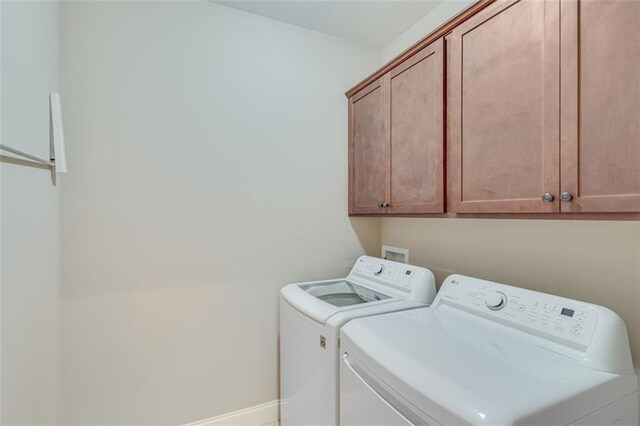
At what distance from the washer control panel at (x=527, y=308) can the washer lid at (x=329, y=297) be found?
1.09 feet

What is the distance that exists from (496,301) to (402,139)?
2.85ft

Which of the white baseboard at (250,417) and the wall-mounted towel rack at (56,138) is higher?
the wall-mounted towel rack at (56,138)

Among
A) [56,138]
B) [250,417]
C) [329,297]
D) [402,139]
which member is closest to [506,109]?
[402,139]

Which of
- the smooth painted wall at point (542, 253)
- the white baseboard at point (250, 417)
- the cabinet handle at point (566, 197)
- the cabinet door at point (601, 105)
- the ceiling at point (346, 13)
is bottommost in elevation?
the white baseboard at point (250, 417)

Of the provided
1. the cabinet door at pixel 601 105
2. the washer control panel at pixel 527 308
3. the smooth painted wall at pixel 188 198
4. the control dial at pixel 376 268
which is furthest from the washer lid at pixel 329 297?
the cabinet door at pixel 601 105

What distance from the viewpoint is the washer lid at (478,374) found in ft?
2.33

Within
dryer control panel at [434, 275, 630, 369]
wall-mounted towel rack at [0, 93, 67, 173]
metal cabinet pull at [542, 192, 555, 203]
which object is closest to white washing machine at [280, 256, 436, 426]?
dryer control panel at [434, 275, 630, 369]

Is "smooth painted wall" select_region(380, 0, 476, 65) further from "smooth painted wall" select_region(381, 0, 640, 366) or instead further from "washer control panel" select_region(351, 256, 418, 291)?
"washer control panel" select_region(351, 256, 418, 291)

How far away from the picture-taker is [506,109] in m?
1.11

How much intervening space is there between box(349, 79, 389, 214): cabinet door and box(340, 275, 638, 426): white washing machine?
2.65 ft

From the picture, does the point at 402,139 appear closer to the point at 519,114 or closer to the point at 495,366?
the point at 519,114

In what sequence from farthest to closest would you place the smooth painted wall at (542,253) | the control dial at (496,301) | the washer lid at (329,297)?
the washer lid at (329,297) < the control dial at (496,301) < the smooth painted wall at (542,253)

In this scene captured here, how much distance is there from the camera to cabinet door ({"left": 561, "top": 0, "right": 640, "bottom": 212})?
0.80 m

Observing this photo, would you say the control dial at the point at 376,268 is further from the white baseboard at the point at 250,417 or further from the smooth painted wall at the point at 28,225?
the smooth painted wall at the point at 28,225
